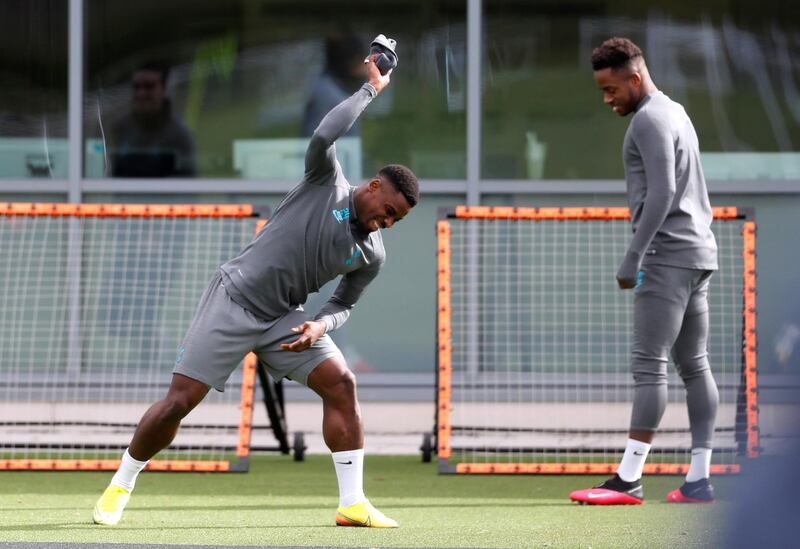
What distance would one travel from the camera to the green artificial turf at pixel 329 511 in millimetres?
5328

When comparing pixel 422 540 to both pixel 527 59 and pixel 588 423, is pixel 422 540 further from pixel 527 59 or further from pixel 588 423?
pixel 527 59

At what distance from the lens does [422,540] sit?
5309mm

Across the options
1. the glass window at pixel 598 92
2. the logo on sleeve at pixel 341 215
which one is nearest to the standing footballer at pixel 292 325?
the logo on sleeve at pixel 341 215

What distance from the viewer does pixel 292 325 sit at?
18.7 feet

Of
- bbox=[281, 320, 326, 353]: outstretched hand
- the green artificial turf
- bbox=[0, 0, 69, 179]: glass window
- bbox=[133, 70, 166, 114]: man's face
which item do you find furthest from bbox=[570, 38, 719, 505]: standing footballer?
bbox=[0, 0, 69, 179]: glass window

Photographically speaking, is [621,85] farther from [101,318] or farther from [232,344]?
[101,318]

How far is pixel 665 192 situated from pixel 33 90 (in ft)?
17.9

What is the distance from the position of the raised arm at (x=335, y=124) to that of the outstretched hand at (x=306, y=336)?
58 centimetres

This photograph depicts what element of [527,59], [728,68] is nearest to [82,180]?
[527,59]

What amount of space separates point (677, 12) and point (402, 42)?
1.95 meters

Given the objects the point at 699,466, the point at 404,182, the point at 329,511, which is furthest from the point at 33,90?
the point at 699,466

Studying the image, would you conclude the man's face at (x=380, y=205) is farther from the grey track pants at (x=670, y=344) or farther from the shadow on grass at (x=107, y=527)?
the grey track pants at (x=670, y=344)

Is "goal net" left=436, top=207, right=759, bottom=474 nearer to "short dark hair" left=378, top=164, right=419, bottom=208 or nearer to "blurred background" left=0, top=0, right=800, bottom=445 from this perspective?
"blurred background" left=0, top=0, right=800, bottom=445

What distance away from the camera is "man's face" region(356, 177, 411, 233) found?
5.46 meters
